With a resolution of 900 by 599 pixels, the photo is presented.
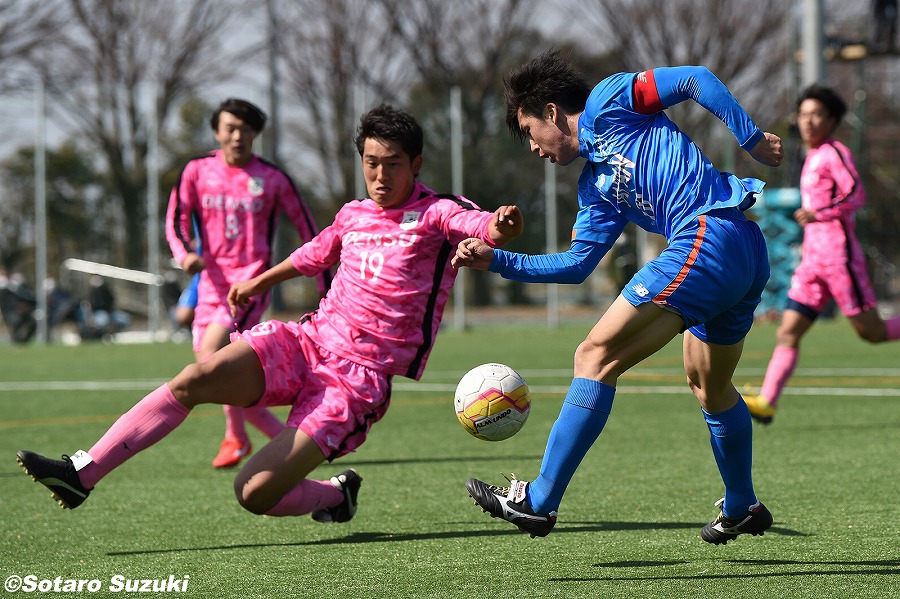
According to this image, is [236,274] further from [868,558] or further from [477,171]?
[477,171]

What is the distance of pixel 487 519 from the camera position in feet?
18.0

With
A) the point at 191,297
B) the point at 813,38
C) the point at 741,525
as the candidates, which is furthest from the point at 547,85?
the point at 813,38

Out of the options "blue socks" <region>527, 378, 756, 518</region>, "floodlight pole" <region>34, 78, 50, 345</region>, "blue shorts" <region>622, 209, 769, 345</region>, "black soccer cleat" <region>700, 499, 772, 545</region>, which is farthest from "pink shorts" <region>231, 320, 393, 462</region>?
"floodlight pole" <region>34, 78, 50, 345</region>

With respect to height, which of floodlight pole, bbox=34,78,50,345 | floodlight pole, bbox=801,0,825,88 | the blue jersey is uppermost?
floodlight pole, bbox=801,0,825,88

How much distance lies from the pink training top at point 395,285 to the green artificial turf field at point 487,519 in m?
0.78

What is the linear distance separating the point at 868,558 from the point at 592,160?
1725mm

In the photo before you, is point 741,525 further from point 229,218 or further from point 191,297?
point 191,297

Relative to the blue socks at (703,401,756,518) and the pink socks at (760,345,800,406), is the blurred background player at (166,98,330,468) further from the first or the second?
the blue socks at (703,401,756,518)

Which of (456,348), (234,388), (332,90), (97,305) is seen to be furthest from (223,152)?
(332,90)

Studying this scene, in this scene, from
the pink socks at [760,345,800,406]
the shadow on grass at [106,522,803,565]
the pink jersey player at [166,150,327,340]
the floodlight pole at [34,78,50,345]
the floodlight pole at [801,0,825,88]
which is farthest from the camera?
the floodlight pole at [34,78,50,345]

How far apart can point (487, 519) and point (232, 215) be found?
9.59ft

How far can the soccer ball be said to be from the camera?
4.80 m

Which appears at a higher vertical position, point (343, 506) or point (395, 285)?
point (395, 285)

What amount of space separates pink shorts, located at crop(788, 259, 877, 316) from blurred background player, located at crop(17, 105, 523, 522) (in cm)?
408
